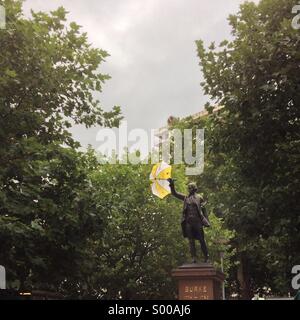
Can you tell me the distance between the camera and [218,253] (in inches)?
1035

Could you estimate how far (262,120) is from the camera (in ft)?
43.2

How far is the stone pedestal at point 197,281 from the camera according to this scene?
13.0 metres

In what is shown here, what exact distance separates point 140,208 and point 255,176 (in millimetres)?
11608

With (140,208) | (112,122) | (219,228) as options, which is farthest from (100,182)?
(112,122)

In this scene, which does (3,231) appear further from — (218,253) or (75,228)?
(218,253)

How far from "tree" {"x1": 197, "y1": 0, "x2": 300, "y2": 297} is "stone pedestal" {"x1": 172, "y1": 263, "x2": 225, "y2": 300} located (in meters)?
1.96

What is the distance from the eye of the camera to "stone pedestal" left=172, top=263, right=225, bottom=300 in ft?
42.5

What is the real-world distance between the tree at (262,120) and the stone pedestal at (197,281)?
1.96m
